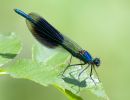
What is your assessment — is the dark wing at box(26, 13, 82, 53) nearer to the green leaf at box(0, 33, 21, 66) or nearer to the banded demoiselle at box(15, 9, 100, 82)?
the banded demoiselle at box(15, 9, 100, 82)

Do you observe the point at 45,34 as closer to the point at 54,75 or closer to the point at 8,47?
the point at 8,47

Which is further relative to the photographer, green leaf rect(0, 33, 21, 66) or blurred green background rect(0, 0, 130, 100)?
blurred green background rect(0, 0, 130, 100)

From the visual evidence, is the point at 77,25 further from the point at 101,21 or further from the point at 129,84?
the point at 129,84

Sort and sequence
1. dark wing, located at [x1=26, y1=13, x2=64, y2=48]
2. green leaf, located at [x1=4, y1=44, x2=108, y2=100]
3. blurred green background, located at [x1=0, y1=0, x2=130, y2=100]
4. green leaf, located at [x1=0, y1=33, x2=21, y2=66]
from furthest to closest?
blurred green background, located at [x1=0, y1=0, x2=130, y2=100] < dark wing, located at [x1=26, y1=13, x2=64, y2=48] < green leaf, located at [x1=0, y1=33, x2=21, y2=66] < green leaf, located at [x1=4, y1=44, x2=108, y2=100]

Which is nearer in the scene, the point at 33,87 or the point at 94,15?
the point at 33,87

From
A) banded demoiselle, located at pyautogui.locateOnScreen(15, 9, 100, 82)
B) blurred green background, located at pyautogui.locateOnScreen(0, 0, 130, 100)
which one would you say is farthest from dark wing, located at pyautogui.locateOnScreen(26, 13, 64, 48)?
blurred green background, located at pyautogui.locateOnScreen(0, 0, 130, 100)

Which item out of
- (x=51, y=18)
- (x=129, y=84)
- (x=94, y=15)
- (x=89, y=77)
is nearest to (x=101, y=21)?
Result: (x=94, y=15)

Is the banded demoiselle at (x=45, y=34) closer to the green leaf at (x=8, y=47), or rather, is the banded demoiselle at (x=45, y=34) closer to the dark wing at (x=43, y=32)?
the dark wing at (x=43, y=32)
